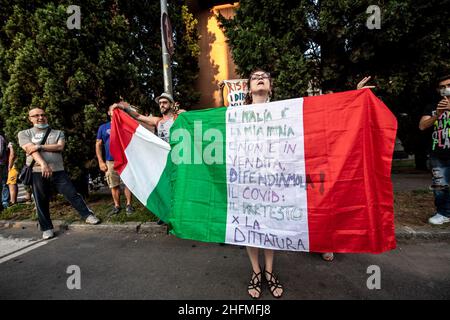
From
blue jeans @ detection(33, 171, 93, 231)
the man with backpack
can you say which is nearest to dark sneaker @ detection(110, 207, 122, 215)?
blue jeans @ detection(33, 171, 93, 231)

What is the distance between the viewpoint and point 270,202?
83.2 inches

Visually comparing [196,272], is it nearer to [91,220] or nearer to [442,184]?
[91,220]

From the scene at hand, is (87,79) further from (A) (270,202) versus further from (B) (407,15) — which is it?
(B) (407,15)

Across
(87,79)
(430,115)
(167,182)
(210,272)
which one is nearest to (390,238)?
(210,272)

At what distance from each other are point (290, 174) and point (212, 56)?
296 inches

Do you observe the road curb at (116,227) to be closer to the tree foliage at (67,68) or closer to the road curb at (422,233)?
the tree foliage at (67,68)

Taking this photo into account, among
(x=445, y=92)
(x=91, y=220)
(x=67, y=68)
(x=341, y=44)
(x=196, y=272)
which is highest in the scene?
(x=341, y=44)

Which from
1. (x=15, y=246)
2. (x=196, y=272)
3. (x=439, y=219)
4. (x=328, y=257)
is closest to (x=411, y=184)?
(x=439, y=219)

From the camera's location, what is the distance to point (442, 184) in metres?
3.48

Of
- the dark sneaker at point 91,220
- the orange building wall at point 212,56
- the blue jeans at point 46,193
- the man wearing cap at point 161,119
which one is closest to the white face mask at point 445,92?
the man wearing cap at point 161,119

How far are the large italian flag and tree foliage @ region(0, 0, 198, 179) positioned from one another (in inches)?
152

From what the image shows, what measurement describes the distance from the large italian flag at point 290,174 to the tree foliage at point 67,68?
3863mm
